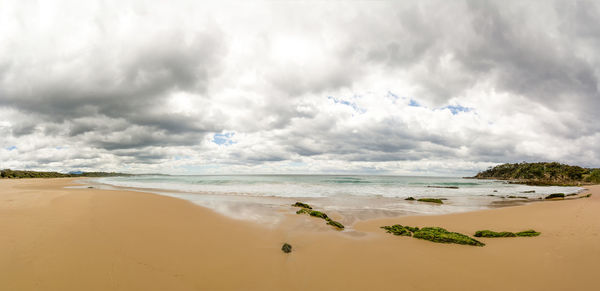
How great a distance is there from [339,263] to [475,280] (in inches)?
117

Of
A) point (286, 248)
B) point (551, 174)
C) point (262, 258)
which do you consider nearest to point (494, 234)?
point (286, 248)

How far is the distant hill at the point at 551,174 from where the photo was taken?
61894 mm

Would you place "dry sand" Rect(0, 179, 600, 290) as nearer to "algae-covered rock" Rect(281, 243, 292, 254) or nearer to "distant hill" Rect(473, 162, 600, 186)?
"algae-covered rock" Rect(281, 243, 292, 254)

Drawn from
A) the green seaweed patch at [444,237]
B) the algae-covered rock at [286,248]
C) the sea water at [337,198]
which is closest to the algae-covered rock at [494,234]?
the green seaweed patch at [444,237]

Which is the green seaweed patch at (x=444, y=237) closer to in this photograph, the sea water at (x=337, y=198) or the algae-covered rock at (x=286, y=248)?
the sea water at (x=337, y=198)

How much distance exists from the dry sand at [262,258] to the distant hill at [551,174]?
254ft

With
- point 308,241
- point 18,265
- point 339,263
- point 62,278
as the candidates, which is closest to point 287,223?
point 308,241

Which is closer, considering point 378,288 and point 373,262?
point 378,288

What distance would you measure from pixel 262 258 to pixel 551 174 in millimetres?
114359

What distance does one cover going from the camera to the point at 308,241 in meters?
7.33

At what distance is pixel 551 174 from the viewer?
255ft

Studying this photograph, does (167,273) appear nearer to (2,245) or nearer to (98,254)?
(98,254)

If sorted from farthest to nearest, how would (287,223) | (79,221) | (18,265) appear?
(287,223) < (79,221) < (18,265)

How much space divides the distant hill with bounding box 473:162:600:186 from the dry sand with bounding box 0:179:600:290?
77403 millimetres
